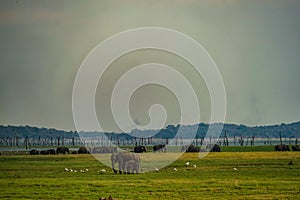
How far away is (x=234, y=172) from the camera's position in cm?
3991

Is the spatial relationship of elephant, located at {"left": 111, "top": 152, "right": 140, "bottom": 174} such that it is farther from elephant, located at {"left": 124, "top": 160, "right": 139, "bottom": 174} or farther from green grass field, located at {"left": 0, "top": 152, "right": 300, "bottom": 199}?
green grass field, located at {"left": 0, "top": 152, "right": 300, "bottom": 199}

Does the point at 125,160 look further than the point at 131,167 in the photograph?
Yes

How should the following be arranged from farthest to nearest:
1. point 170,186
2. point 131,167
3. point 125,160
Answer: point 125,160, point 131,167, point 170,186

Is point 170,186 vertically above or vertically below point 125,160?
below

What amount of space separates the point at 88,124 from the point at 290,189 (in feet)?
161

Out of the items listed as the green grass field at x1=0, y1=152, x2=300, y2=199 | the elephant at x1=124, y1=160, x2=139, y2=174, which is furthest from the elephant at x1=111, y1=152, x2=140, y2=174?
the green grass field at x1=0, y1=152, x2=300, y2=199

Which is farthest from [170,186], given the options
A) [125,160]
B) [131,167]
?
[125,160]

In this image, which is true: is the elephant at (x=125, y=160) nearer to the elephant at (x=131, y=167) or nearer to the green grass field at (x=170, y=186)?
the elephant at (x=131, y=167)

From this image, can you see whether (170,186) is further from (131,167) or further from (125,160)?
(125,160)

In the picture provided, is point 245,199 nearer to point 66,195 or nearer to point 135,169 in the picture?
point 66,195

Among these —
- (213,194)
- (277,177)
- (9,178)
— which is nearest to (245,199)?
(213,194)

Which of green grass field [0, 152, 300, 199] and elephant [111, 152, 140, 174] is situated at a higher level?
elephant [111, 152, 140, 174]

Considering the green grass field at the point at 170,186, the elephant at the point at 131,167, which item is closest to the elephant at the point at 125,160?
the elephant at the point at 131,167

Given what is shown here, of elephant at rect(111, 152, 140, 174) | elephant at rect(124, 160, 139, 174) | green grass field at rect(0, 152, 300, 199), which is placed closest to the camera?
green grass field at rect(0, 152, 300, 199)
